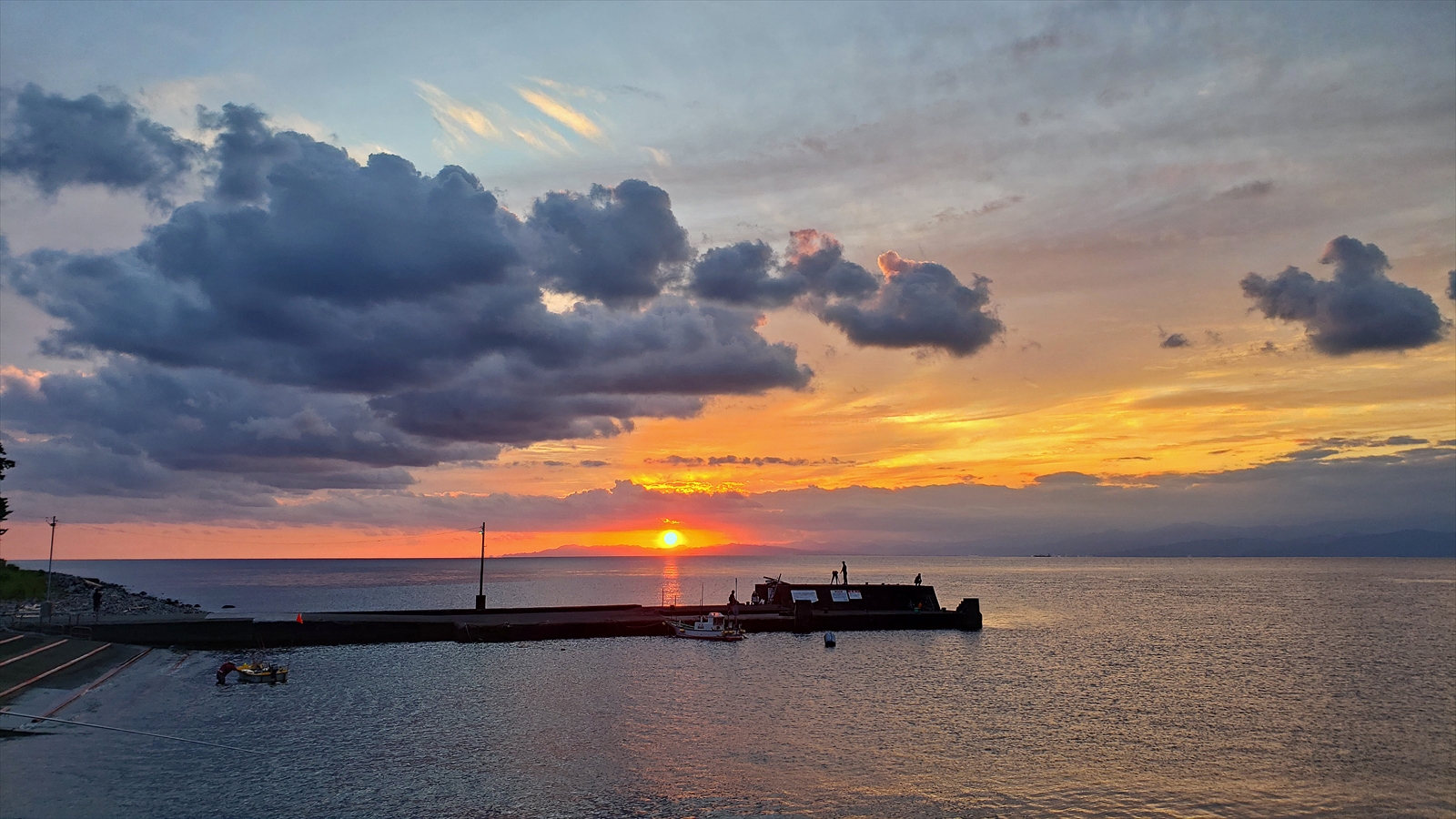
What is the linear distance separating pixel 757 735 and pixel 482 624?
139ft

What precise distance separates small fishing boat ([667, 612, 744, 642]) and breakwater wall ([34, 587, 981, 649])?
1716 millimetres

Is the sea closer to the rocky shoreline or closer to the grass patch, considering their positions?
the rocky shoreline

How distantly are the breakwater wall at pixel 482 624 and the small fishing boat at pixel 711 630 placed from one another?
1.72 metres

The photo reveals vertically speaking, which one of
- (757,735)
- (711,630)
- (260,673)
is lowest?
(757,735)

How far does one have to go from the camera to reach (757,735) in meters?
→ 47.0

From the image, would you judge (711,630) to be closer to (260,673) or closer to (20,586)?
(260,673)

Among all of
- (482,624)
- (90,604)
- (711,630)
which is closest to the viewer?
(482,624)

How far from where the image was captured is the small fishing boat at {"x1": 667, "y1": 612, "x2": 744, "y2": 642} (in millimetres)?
86062

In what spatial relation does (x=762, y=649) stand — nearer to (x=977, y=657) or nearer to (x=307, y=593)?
(x=977, y=657)

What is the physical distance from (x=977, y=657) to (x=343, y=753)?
55.8 meters

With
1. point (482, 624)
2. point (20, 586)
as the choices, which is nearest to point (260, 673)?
point (482, 624)

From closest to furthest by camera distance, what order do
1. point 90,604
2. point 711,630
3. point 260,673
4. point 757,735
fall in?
point 757,735 < point 260,673 < point 711,630 < point 90,604

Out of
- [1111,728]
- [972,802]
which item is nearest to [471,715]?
[972,802]

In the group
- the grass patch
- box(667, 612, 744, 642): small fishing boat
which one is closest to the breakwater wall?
box(667, 612, 744, 642): small fishing boat
